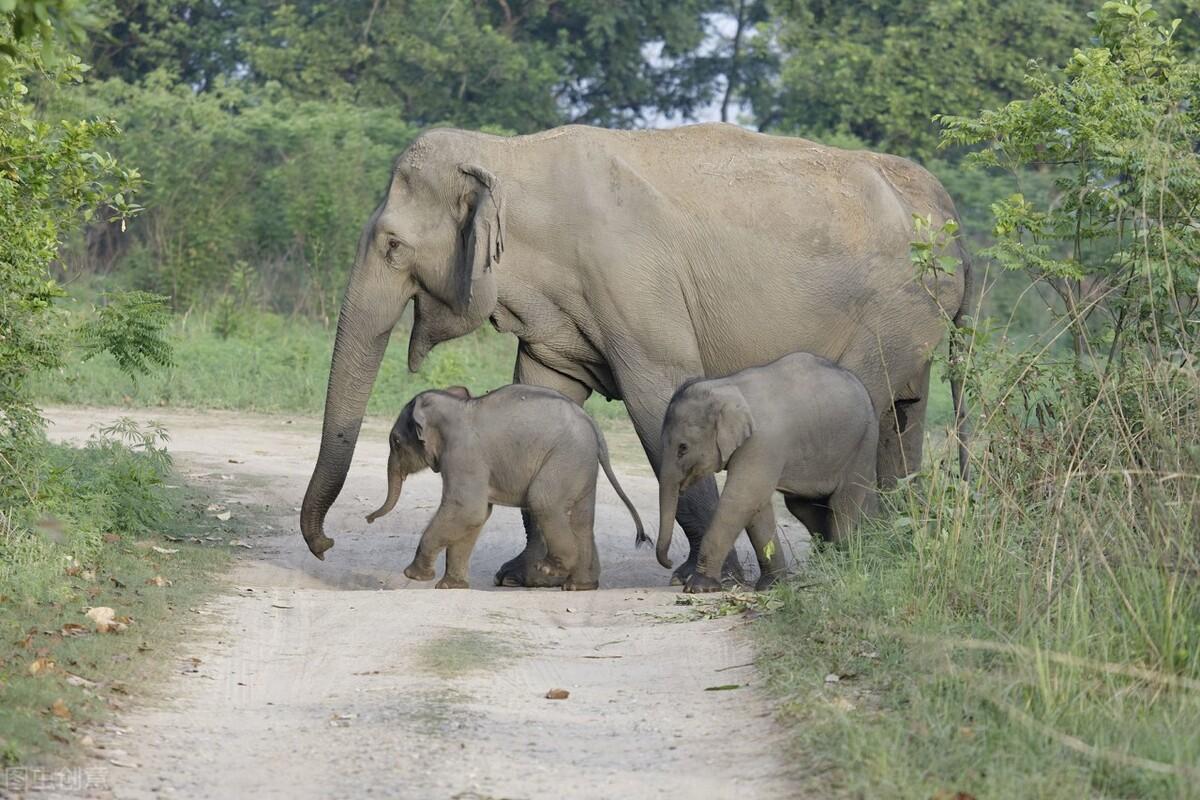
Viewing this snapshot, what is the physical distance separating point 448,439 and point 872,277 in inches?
93.7

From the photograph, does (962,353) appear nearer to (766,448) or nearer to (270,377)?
(766,448)

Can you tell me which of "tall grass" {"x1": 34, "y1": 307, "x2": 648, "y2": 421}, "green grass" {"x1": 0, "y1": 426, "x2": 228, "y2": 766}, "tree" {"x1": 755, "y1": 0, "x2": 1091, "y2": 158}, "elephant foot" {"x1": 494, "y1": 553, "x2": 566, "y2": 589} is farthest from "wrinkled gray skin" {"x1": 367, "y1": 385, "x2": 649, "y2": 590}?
"tree" {"x1": 755, "y1": 0, "x2": 1091, "y2": 158}

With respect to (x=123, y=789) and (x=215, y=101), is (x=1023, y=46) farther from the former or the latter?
(x=123, y=789)

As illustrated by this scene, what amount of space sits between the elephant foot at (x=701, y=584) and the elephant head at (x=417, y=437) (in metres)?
1.37

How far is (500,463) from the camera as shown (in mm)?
8484

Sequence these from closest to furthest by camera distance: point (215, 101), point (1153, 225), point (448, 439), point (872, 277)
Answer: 1. point (1153, 225)
2. point (448, 439)
3. point (872, 277)
4. point (215, 101)

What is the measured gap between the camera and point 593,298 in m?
8.87

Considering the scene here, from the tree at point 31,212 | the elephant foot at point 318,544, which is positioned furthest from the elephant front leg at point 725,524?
the tree at point 31,212

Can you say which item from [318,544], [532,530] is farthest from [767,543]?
[318,544]

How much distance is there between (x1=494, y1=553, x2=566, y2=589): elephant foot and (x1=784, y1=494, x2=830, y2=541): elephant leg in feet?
4.00

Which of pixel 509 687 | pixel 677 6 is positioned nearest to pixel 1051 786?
pixel 509 687

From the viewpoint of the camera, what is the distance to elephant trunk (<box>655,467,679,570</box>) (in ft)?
27.0

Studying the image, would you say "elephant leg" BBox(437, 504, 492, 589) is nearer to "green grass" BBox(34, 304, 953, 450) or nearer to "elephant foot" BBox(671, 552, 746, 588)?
"elephant foot" BBox(671, 552, 746, 588)

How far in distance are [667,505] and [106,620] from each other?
2707mm
